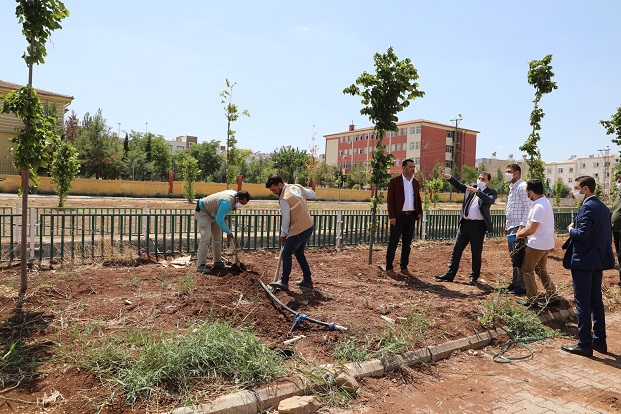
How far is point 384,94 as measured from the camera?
914cm

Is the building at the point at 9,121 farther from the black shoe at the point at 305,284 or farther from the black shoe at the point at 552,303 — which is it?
the black shoe at the point at 552,303

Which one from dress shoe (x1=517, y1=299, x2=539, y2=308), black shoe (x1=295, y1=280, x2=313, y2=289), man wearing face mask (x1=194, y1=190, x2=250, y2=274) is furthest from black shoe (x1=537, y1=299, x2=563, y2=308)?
man wearing face mask (x1=194, y1=190, x2=250, y2=274)

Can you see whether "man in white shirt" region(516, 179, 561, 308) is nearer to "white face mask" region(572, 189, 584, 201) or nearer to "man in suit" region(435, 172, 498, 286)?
"white face mask" region(572, 189, 584, 201)

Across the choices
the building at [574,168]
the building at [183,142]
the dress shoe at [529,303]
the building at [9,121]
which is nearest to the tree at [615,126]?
the dress shoe at [529,303]

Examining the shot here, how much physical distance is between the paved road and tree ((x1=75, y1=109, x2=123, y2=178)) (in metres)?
37.9

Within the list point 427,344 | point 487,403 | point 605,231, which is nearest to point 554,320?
point 605,231

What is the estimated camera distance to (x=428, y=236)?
48.6 ft

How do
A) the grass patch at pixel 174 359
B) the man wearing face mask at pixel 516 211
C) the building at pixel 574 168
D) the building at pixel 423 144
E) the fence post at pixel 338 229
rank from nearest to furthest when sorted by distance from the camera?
the grass patch at pixel 174 359, the man wearing face mask at pixel 516 211, the fence post at pixel 338 229, the building at pixel 423 144, the building at pixel 574 168

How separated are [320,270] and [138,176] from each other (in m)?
38.8

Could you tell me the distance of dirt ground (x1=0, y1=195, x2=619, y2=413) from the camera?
3.81m

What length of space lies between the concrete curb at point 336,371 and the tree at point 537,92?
8525mm

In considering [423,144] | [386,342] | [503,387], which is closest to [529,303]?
[503,387]

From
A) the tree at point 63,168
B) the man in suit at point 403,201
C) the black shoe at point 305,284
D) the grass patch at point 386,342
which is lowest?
the grass patch at point 386,342

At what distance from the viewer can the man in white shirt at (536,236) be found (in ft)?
19.9
